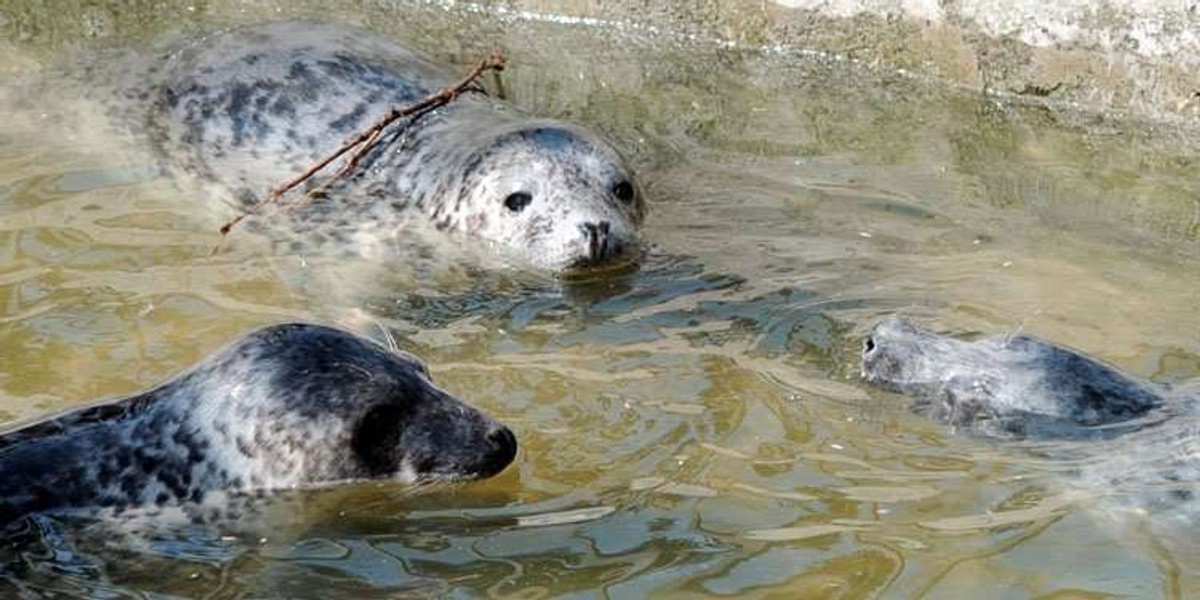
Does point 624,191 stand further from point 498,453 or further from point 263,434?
point 263,434

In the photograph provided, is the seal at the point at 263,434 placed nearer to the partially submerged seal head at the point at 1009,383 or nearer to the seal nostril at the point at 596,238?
the partially submerged seal head at the point at 1009,383

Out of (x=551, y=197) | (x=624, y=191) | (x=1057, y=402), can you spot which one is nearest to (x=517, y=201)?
(x=551, y=197)

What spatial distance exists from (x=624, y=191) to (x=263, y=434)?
280 centimetres

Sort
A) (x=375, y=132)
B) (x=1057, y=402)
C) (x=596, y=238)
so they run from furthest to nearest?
(x=375, y=132)
(x=596, y=238)
(x=1057, y=402)

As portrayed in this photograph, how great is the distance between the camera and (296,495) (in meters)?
5.07


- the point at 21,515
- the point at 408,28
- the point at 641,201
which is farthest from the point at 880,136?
the point at 21,515

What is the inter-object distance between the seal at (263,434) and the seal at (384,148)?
6.91 ft

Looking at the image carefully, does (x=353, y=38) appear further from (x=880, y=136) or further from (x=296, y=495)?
(x=296, y=495)

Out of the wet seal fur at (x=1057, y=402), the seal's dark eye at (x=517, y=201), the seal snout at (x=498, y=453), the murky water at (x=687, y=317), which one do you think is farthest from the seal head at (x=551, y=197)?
the seal snout at (x=498, y=453)

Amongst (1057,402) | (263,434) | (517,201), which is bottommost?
(263,434)

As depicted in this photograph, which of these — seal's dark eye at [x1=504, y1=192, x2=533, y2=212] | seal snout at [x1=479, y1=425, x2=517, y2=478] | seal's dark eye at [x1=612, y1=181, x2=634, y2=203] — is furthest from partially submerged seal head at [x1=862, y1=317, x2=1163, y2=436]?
seal's dark eye at [x1=504, y1=192, x2=533, y2=212]

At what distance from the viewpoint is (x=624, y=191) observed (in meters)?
7.60

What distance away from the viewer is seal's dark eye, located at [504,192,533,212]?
759 centimetres

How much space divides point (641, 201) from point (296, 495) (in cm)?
293
